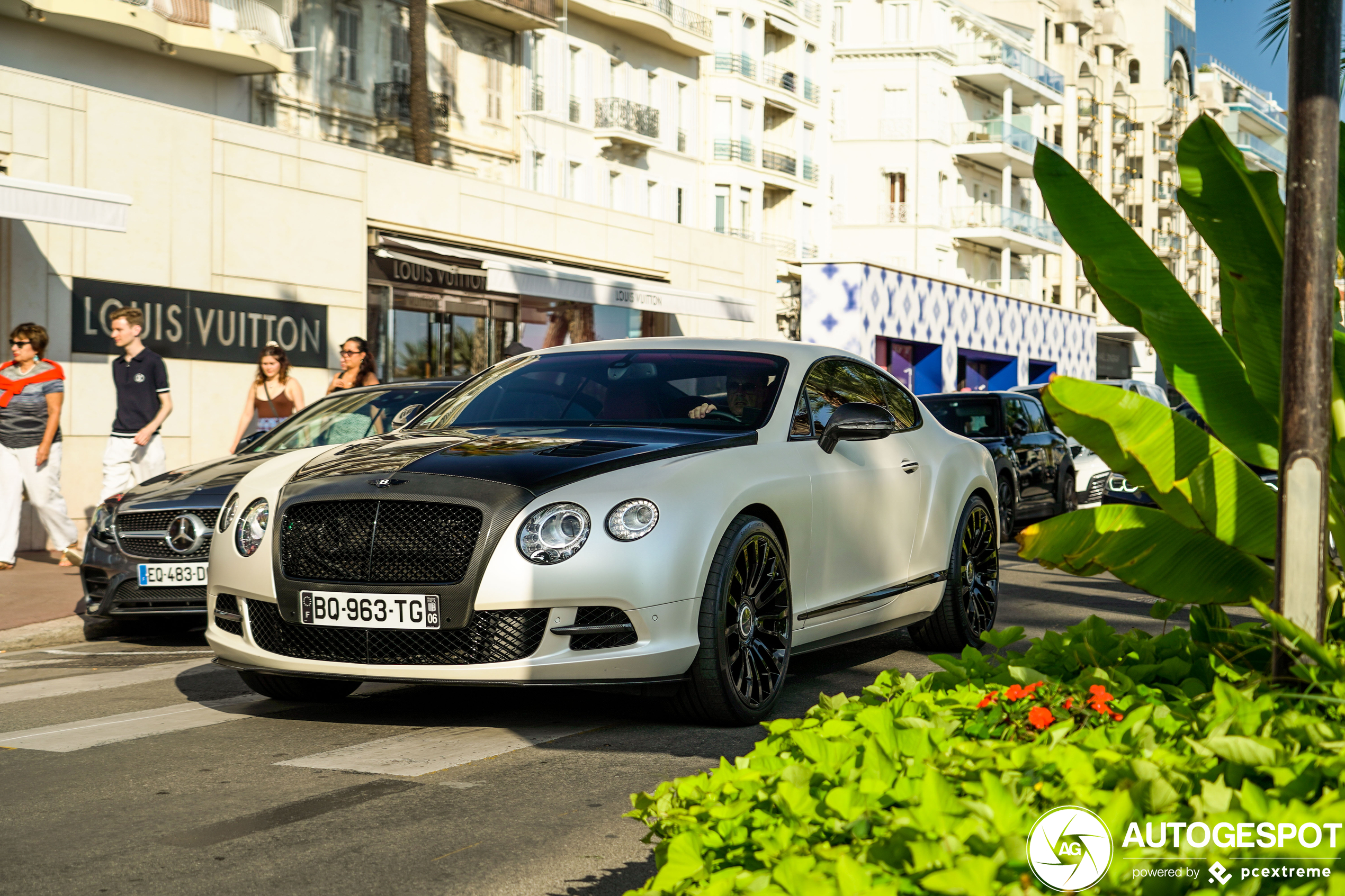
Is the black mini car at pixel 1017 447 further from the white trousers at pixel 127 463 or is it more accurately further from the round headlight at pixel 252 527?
the round headlight at pixel 252 527

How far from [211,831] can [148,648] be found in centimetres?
501

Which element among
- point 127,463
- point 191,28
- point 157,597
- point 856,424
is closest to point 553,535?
point 856,424

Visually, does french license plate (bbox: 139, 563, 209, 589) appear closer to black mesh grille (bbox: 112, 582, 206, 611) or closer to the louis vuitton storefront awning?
black mesh grille (bbox: 112, 582, 206, 611)

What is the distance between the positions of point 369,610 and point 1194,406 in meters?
3.00

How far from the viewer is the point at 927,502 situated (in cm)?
732

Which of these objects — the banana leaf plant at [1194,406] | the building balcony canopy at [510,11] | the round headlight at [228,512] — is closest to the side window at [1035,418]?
the round headlight at [228,512]

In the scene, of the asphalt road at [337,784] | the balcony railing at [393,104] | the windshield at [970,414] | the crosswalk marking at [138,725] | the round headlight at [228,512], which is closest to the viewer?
the asphalt road at [337,784]

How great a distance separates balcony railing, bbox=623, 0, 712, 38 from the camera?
1649 inches

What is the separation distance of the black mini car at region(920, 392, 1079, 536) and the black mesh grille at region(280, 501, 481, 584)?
11877 millimetres

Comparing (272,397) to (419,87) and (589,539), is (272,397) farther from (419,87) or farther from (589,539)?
(419,87)

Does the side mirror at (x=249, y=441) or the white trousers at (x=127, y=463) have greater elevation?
the side mirror at (x=249, y=441)

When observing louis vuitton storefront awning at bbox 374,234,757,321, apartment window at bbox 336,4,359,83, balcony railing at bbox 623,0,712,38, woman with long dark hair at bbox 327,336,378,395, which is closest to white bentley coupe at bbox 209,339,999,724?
woman with long dark hair at bbox 327,336,378,395

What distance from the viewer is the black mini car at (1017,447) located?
54.4 feet

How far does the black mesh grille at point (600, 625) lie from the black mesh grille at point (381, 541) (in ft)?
1.47
